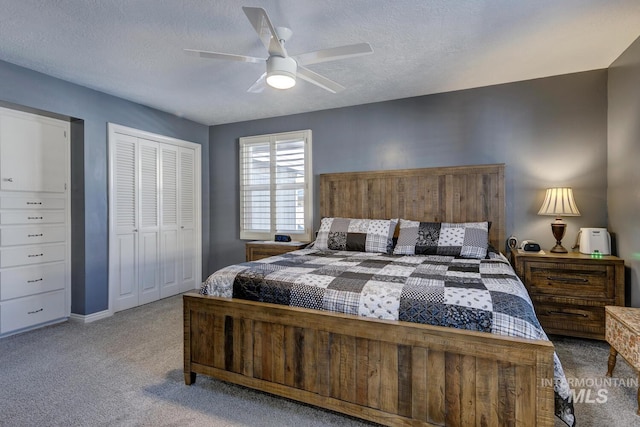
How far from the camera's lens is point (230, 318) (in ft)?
A: 6.75

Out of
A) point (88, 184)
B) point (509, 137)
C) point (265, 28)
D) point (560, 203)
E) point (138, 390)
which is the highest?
point (265, 28)

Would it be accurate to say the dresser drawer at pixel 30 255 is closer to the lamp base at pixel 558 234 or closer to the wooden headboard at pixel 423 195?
the wooden headboard at pixel 423 195

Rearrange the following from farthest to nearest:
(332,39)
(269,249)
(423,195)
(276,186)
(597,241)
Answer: (276,186) → (269,249) → (423,195) → (597,241) → (332,39)

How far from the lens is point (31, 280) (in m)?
3.22

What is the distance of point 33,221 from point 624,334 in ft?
16.0

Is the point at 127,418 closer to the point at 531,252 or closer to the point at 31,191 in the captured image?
the point at 31,191

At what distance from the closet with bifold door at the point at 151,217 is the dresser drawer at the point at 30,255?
1.57 feet

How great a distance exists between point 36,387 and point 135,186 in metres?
2.35

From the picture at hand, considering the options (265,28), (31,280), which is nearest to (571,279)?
(265,28)

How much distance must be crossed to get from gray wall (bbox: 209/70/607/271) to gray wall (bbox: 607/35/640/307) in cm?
12

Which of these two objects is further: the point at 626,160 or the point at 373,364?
the point at 626,160

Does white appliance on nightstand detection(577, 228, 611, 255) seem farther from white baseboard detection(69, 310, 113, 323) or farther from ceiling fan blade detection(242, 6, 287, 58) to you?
white baseboard detection(69, 310, 113, 323)

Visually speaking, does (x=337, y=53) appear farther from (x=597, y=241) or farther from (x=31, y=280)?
(x=31, y=280)

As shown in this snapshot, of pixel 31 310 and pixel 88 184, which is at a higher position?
pixel 88 184
